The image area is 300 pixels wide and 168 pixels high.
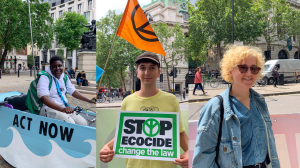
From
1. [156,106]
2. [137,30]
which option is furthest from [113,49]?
[156,106]

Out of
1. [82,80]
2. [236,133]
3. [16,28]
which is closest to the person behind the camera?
[236,133]

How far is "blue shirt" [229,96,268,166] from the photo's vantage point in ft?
4.00

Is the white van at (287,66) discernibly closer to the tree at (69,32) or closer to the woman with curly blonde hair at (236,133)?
the woman with curly blonde hair at (236,133)

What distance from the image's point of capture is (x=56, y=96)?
3275 mm

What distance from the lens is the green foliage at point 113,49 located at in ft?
5.52

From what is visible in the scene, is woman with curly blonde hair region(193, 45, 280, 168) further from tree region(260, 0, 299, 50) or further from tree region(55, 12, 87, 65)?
tree region(55, 12, 87, 65)

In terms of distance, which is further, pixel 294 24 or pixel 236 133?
pixel 294 24

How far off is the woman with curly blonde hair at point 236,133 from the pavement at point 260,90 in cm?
32

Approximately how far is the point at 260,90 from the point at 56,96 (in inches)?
109

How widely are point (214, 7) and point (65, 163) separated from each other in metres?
2.66

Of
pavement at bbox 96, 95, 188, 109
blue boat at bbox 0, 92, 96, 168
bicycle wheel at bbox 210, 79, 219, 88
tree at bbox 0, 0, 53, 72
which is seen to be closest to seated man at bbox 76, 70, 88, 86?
tree at bbox 0, 0, 53, 72

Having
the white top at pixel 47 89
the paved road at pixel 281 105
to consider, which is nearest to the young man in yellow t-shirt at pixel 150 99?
the paved road at pixel 281 105

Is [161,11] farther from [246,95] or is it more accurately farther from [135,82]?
[246,95]

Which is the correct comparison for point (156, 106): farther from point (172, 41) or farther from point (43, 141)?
point (43, 141)
